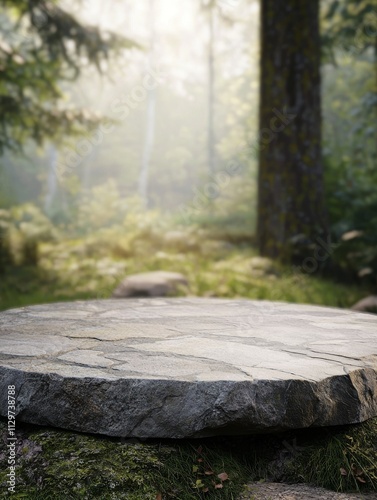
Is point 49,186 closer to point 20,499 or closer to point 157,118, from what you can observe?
point 157,118

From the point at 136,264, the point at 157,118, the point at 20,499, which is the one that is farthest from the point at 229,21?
the point at 157,118

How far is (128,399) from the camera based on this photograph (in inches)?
94.1

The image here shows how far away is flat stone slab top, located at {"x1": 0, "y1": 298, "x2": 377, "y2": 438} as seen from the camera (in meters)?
2.39

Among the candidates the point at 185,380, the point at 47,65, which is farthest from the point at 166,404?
the point at 47,65

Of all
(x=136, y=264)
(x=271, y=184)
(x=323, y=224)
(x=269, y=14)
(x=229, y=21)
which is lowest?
(x=136, y=264)

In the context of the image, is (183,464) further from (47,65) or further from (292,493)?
(47,65)

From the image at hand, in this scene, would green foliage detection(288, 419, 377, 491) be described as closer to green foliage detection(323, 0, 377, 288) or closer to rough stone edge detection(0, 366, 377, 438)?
rough stone edge detection(0, 366, 377, 438)

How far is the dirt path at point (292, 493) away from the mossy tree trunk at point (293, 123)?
6216 millimetres

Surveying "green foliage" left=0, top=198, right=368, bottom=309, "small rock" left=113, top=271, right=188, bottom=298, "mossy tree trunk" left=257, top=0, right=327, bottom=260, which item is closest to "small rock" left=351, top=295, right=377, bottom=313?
"green foliage" left=0, top=198, right=368, bottom=309

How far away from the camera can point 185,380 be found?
2.39m

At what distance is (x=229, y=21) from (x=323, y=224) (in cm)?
634

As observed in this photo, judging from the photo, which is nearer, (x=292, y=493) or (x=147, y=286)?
(x=292, y=493)

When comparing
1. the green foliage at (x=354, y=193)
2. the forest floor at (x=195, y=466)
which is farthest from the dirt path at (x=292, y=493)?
the green foliage at (x=354, y=193)

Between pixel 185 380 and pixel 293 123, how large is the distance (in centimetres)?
691
